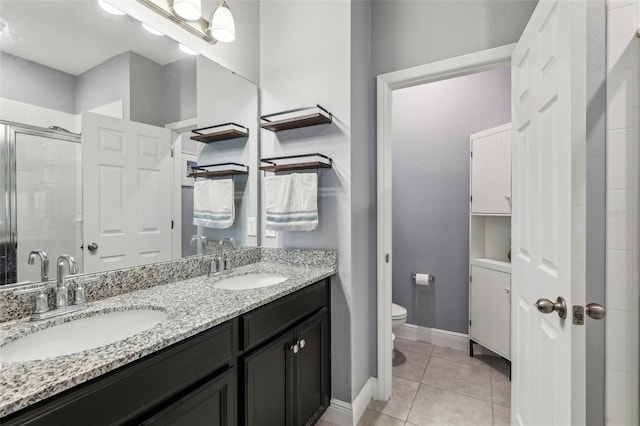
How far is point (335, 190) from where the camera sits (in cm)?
177

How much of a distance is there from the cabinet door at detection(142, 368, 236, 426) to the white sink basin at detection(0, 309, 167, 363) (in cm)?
29

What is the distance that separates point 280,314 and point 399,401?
121 cm

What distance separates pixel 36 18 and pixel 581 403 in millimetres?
2147

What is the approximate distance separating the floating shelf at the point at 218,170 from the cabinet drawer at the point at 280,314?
0.85 metres

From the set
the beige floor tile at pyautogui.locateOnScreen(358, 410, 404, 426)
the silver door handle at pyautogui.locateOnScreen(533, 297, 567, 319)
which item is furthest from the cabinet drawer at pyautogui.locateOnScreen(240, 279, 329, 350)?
the silver door handle at pyautogui.locateOnScreen(533, 297, 567, 319)

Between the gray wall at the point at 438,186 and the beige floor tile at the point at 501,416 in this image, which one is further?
the gray wall at the point at 438,186

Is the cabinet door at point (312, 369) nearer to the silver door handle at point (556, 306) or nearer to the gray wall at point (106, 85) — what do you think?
the silver door handle at point (556, 306)

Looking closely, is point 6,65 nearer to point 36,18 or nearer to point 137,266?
point 36,18

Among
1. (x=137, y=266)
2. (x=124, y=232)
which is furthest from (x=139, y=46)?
(x=137, y=266)

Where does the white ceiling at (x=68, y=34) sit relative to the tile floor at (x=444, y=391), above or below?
above

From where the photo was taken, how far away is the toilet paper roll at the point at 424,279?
2.73 metres

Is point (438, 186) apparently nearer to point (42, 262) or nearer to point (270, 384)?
point (270, 384)

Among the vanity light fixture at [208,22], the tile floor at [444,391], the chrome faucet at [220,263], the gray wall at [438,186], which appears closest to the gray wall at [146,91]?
the vanity light fixture at [208,22]

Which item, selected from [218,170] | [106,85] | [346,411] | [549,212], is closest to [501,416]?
[346,411]
